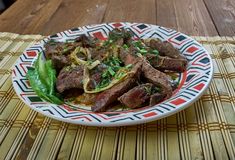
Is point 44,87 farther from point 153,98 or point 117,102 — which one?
point 153,98

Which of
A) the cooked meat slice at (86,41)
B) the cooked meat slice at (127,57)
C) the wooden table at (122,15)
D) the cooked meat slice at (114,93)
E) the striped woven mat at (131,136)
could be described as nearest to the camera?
the striped woven mat at (131,136)

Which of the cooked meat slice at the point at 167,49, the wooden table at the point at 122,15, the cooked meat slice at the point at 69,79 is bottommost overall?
the wooden table at the point at 122,15

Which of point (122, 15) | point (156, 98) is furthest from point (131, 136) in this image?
point (122, 15)

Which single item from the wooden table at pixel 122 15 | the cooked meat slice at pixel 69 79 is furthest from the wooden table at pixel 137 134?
the wooden table at pixel 122 15

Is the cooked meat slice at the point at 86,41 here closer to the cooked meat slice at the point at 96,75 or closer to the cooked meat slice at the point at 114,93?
the cooked meat slice at the point at 96,75

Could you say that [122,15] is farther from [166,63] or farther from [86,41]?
[166,63]

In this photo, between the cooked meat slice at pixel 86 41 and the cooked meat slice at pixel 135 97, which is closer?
the cooked meat slice at pixel 135 97

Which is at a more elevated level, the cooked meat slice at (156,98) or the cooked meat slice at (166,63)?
the cooked meat slice at (156,98)
